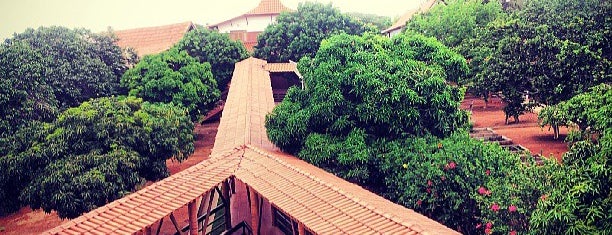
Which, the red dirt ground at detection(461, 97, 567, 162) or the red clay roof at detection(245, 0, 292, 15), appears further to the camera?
the red clay roof at detection(245, 0, 292, 15)

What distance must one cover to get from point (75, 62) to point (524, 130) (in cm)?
2333

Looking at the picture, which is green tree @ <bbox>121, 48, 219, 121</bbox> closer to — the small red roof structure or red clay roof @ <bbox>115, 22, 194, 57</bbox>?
red clay roof @ <bbox>115, 22, 194, 57</bbox>

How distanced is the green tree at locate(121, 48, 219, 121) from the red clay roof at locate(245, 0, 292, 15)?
18507 mm

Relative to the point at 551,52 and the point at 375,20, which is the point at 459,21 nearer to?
the point at 551,52

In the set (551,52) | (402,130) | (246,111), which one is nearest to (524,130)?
(551,52)

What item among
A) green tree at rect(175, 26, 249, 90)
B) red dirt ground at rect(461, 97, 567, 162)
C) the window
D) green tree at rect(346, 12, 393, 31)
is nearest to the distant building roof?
green tree at rect(346, 12, 393, 31)

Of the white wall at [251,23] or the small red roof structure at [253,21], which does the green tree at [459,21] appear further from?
the white wall at [251,23]

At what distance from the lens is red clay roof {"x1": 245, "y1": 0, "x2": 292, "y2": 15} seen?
46.3 meters

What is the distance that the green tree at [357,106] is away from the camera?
1269cm

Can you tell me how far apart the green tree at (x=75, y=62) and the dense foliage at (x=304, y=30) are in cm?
1064

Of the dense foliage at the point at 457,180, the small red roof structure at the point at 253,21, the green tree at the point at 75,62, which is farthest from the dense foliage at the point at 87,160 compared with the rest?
the small red roof structure at the point at 253,21

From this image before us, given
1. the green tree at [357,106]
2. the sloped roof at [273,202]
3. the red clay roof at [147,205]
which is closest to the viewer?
the sloped roof at [273,202]

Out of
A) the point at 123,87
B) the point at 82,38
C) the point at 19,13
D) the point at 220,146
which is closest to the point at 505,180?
the point at 220,146

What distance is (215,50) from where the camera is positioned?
109 feet
